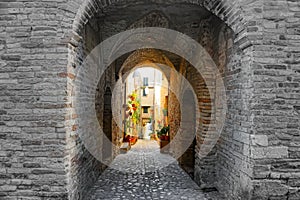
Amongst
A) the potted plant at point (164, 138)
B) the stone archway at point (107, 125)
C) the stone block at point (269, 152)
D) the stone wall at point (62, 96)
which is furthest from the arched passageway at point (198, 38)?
the potted plant at point (164, 138)

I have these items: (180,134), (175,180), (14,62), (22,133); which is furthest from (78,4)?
(180,134)

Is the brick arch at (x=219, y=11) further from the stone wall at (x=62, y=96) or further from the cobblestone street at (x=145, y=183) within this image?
the cobblestone street at (x=145, y=183)

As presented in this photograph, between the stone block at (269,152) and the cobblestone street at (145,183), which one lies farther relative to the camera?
the cobblestone street at (145,183)

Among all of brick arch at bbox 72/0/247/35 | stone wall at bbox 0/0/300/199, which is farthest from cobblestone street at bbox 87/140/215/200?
brick arch at bbox 72/0/247/35

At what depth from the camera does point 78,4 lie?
3361mm

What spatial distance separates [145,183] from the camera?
5457mm

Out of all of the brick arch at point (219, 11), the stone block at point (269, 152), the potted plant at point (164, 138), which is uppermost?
the brick arch at point (219, 11)

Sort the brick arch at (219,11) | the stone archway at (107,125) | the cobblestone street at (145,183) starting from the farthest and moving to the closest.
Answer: the stone archway at (107,125)
the cobblestone street at (145,183)
the brick arch at (219,11)

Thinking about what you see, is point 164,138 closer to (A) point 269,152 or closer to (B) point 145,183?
(B) point 145,183

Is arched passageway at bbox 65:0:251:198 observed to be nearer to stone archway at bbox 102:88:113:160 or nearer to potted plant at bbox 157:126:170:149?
stone archway at bbox 102:88:113:160

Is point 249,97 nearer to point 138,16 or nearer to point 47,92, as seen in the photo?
point 47,92

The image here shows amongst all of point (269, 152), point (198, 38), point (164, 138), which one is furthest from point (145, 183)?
point (164, 138)

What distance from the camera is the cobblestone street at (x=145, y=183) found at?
15.5 ft

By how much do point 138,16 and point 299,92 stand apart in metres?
3.53
